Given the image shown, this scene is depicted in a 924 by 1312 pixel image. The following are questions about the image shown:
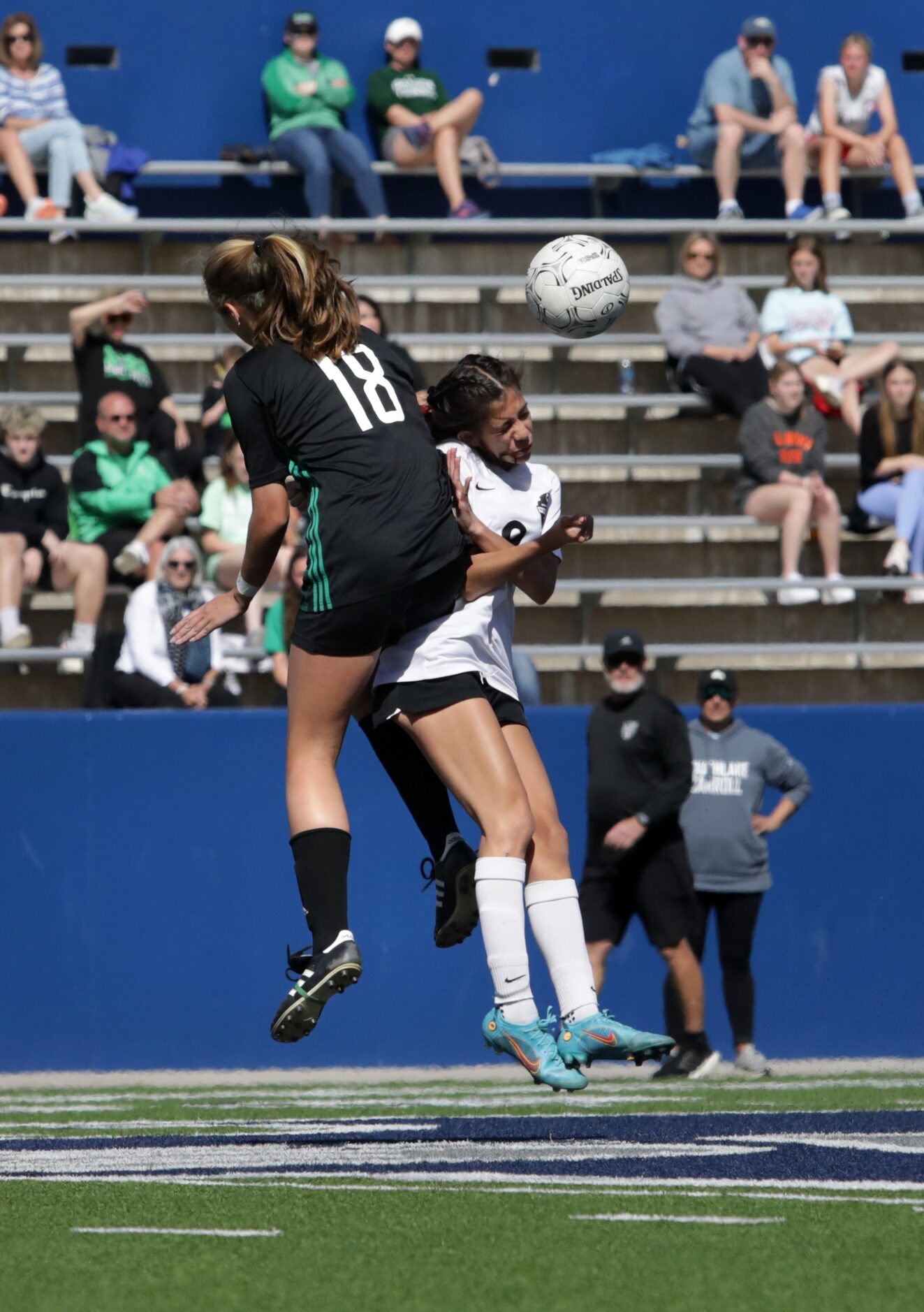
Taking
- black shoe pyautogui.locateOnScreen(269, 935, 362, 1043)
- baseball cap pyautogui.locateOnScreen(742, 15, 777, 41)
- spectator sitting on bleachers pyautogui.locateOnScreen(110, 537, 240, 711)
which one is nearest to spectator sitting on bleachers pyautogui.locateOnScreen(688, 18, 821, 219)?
baseball cap pyautogui.locateOnScreen(742, 15, 777, 41)

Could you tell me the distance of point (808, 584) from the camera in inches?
520

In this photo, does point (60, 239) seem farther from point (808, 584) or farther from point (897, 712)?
point (897, 712)

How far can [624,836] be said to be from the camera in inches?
422

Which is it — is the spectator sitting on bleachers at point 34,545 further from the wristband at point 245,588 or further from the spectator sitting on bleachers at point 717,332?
the wristband at point 245,588

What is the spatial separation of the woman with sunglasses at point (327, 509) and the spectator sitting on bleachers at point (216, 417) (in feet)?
24.9

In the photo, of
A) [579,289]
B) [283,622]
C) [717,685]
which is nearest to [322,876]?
[579,289]

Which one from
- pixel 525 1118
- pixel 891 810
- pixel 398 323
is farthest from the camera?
pixel 398 323

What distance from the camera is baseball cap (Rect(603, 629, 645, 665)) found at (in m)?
11.0

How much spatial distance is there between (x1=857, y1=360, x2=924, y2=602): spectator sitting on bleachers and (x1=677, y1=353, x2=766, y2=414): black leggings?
36.2 inches

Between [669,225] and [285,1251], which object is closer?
[285,1251]

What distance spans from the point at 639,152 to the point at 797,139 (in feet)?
4.10

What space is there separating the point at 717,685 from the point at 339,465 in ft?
20.0

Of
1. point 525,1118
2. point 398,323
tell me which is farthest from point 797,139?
point 525,1118

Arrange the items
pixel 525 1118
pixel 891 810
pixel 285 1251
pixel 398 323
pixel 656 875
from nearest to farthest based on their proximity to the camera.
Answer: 1. pixel 285 1251
2. pixel 525 1118
3. pixel 656 875
4. pixel 891 810
5. pixel 398 323
